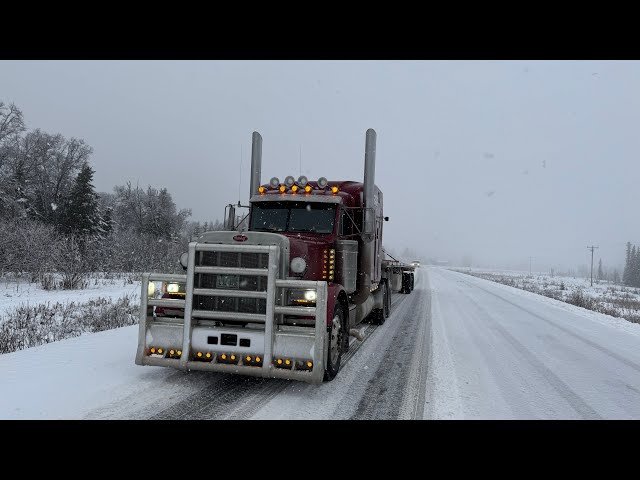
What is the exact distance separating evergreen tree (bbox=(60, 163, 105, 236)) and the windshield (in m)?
30.6

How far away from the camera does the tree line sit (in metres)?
18.2

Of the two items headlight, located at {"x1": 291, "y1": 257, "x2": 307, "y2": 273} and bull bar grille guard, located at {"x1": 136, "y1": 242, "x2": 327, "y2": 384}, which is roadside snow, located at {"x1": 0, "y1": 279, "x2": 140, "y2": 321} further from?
headlight, located at {"x1": 291, "y1": 257, "x2": 307, "y2": 273}

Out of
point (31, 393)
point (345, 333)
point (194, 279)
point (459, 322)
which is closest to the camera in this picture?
point (31, 393)

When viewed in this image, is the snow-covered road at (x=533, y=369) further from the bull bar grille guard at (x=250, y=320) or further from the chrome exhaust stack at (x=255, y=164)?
the chrome exhaust stack at (x=255, y=164)

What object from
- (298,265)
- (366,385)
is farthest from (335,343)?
(298,265)

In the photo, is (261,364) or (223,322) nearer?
(261,364)

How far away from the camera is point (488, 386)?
523cm

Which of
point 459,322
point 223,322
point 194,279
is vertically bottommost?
point 459,322

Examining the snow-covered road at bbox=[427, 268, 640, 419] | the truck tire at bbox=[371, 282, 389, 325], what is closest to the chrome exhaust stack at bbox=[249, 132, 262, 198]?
the truck tire at bbox=[371, 282, 389, 325]

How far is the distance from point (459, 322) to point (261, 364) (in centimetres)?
786

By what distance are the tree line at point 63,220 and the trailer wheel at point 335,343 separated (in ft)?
54.1

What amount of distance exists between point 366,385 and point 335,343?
2.28 feet
